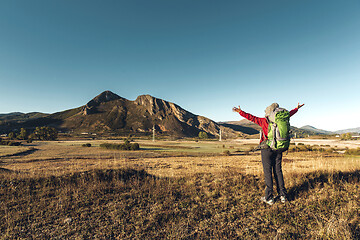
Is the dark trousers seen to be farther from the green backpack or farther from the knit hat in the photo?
the knit hat

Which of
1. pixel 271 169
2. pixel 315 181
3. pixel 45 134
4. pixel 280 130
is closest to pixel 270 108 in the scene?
pixel 280 130

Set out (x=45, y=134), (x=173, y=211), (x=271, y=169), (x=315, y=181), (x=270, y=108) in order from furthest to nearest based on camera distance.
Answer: (x=45, y=134) < (x=315, y=181) < (x=270, y=108) < (x=271, y=169) < (x=173, y=211)

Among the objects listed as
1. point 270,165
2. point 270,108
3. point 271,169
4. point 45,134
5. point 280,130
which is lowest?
point 45,134

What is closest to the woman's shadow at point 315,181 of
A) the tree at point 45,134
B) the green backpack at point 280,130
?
the green backpack at point 280,130

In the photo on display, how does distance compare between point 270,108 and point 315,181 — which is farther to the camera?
point 315,181

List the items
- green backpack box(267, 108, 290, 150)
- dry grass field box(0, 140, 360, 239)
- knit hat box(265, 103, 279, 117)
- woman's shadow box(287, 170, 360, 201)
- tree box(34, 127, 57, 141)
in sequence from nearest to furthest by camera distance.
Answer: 1. dry grass field box(0, 140, 360, 239)
2. green backpack box(267, 108, 290, 150)
3. knit hat box(265, 103, 279, 117)
4. woman's shadow box(287, 170, 360, 201)
5. tree box(34, 127, 57, 141)

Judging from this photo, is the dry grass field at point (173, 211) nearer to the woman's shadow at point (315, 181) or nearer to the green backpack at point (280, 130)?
the woman's shadow at point (315, 181)

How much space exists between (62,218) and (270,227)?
474 centimetres

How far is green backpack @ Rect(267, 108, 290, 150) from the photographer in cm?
411

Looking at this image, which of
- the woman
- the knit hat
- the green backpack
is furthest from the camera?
the knit hat

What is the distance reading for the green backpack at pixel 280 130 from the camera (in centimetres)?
411

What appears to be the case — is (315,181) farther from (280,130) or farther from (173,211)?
(173,211)

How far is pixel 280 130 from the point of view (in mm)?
4141

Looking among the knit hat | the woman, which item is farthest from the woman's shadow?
the knit hat
